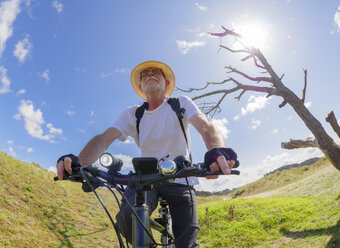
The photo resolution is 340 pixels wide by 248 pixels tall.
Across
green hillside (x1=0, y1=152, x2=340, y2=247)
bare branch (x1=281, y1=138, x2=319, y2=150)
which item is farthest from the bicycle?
bare branch (x1=281, y1=138, x2=319, y2=150)

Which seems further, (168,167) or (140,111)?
(140,111)

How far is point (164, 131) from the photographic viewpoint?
2619mm

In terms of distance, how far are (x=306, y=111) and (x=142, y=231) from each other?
8.45 meters

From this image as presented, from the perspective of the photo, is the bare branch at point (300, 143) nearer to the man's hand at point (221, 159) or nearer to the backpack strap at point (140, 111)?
the backpack strap at point (140, 111)

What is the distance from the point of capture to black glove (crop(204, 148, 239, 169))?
1306 millimetres

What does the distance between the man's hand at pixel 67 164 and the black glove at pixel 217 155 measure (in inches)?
34.1

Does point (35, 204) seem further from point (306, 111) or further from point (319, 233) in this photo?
point (306, 111)

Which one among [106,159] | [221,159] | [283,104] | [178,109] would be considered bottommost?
[221,159]

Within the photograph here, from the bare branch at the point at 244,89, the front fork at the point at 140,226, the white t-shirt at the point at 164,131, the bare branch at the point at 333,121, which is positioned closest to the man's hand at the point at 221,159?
the front fork at the point at 140,226

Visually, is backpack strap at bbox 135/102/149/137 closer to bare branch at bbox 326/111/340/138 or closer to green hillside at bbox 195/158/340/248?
green hillside at bbox 195/158/340/248

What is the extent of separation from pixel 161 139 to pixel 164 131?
0.10 m

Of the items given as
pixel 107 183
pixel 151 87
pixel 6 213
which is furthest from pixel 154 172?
pixel 6 213

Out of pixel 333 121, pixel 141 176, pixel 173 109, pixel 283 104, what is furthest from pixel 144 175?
pixel 283 104

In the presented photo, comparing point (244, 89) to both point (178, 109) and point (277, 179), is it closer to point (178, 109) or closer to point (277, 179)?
point (178, 109)
